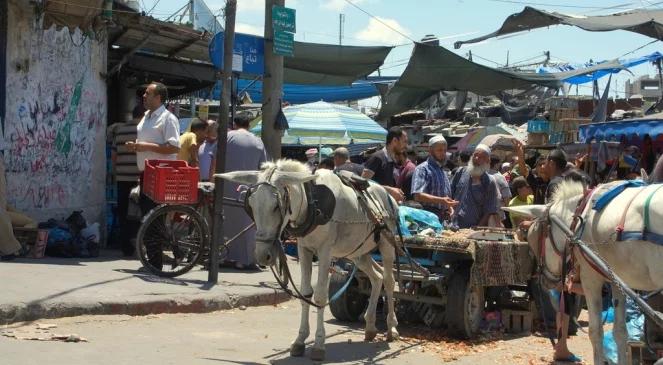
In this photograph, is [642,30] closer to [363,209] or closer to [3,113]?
[363,209]

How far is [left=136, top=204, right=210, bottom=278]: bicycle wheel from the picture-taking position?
9.48 meters

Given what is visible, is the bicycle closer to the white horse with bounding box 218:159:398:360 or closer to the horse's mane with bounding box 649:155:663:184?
the white horse with bounding box 218:159:398:360

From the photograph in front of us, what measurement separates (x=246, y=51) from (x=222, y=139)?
1650 millimetres

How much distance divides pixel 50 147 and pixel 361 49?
6.70 m

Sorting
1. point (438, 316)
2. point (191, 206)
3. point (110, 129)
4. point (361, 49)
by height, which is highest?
point (361, 49)

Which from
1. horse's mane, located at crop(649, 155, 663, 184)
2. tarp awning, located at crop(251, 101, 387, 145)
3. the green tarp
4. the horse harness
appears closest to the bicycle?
the horse harness

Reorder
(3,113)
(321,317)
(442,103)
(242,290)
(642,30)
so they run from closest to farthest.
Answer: (321,317) → (242,290) → (3,113) → (642,30) → (442,103)

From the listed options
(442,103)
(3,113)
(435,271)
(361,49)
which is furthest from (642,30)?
(442,103)

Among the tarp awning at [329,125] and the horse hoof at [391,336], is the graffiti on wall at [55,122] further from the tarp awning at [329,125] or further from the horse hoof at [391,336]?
the tarp awning at [329,125]

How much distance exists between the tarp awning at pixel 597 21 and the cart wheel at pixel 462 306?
24.0ft

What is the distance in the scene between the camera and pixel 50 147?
11.2 m

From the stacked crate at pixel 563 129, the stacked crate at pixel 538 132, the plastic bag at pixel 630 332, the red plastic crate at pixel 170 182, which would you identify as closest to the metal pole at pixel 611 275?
the plastic bag at pixel 630 332

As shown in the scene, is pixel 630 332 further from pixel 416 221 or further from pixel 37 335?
pixel 37 335

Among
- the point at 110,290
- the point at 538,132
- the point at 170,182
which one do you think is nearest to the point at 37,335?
the point at 110,290
